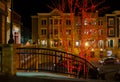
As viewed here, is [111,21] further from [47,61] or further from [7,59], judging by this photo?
[7,59]

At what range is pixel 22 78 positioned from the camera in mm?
13898

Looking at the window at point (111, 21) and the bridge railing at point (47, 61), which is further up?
the window at point (111, 21)

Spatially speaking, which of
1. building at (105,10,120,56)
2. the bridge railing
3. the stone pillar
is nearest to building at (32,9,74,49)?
→ building at (105,10,120,56)

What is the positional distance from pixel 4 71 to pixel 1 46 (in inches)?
47.8

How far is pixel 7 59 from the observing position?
14.8 meters

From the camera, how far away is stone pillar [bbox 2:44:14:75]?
1473 centimetres

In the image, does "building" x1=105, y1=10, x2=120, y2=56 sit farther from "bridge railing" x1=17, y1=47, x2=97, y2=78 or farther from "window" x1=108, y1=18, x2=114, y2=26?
"bridge railing" x1=17, y1=47, x2=97, y2=78

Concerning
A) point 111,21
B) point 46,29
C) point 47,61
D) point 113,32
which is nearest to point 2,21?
point 47,61

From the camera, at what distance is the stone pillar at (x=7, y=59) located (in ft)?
48.3

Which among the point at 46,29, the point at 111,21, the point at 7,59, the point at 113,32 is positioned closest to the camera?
the point at 7,59

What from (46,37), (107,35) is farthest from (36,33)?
(107,35)

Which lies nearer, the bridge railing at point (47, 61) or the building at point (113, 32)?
the bridge railing at point (47, 61)

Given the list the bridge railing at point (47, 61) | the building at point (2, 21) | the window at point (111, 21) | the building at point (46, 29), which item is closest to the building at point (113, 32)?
the window at point (111, 21)

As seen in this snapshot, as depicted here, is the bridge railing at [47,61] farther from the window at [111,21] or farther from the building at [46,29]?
the window at [111,21]
